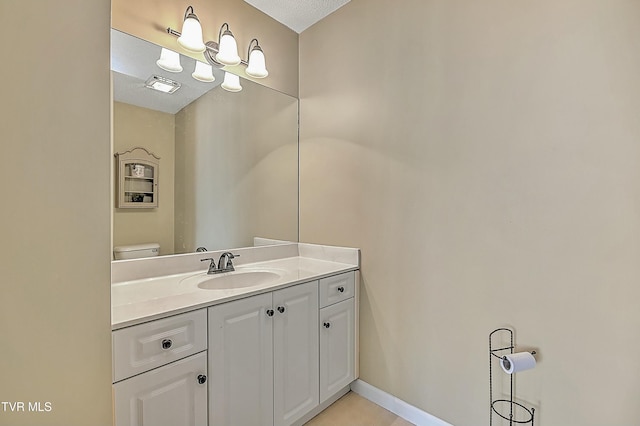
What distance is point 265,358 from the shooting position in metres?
1.40

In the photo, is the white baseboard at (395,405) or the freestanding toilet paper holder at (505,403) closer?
the freestanding toilet paper holder at (505,403)

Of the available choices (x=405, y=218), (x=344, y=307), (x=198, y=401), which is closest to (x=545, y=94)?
A: (x=405, y=218)

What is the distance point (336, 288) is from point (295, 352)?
43 cm

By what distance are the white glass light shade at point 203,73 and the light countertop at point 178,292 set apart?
3.82 ft

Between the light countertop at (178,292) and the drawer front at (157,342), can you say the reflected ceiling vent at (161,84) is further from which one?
the drawer front at (157,342)

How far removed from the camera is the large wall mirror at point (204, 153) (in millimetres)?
1553

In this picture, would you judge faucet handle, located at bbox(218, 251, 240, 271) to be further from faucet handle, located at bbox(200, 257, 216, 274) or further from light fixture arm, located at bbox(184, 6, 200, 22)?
light fixture arm, located at bbox(184, 6, 200, 22)

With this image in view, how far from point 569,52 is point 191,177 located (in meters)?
1.92

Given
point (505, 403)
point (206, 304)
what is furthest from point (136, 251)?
point (505, 403)

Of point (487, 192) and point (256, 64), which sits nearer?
point (487, 192)

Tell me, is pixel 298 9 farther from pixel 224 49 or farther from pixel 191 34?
pixel 191 34

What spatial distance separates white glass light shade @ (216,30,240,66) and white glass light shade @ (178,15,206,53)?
16cm

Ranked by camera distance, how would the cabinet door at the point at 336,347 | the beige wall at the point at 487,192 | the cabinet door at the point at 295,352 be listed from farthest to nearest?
the cabinet door at the point at 336,347 < the cabinet door at the point at 295,352 < the beige wall at the point at 487,192

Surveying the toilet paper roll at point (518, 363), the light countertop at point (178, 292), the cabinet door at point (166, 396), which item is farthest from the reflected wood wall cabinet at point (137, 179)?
the toilet paper roll at point (518, 363)
